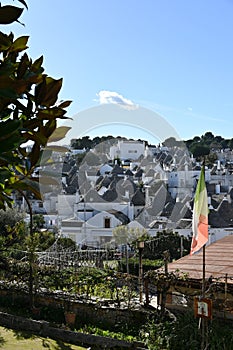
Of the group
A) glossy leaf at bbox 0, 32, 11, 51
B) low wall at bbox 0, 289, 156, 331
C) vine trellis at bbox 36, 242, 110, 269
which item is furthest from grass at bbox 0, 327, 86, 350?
glossy leaf at bbox 0, 32, 11, 51

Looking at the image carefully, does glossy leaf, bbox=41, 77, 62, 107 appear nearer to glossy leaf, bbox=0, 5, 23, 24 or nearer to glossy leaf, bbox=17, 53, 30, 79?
glossy leaf, bbox=17, 53, 30, 79

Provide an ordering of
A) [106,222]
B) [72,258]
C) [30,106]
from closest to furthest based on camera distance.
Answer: [30,106]
[72,258]
[106,222]

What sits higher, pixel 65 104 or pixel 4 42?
pixel 4 42

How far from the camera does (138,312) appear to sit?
799 centimetres

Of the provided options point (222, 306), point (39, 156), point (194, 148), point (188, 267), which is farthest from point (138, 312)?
point (194, 148)

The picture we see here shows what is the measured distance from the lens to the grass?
21.5 ft

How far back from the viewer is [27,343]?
6.76 meters

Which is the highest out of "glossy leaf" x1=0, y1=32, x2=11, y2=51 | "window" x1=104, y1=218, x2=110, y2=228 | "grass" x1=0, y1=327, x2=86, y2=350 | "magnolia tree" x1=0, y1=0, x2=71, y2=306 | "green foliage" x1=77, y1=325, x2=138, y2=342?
"glossy leaf" x1=0, y1=32, x2=11, y2=51

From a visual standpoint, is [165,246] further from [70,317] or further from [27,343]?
[27,343]

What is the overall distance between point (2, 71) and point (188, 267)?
268 inches

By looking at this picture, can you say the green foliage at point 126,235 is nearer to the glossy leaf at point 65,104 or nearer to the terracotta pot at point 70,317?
the terracotta pot at point 70,317

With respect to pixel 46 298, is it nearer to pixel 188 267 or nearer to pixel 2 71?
pixel 188 267

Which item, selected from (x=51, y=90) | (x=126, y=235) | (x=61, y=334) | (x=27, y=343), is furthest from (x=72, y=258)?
(x=51, y=90)

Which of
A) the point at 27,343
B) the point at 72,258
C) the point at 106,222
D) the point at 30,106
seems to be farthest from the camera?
the point at 106,222
